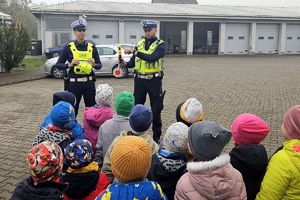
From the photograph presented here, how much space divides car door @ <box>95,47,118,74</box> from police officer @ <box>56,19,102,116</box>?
36.0 ft

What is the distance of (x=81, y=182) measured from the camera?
292cm

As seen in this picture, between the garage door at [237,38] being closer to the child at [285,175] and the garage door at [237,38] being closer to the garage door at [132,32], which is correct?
the garage door at [132,32]

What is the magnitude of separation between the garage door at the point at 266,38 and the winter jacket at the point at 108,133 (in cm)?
3640

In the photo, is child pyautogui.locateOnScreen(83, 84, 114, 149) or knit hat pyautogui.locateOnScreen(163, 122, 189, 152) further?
child pyautogui.locateOnScreen(83, 84, 114, 149)

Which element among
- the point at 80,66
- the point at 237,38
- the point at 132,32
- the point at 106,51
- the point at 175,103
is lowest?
the point at 175,103

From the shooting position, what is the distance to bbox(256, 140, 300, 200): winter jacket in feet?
9.05

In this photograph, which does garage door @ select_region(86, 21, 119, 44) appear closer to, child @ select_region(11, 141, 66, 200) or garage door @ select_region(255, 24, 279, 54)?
garage door @ select_region(255, 24, 279, 54)

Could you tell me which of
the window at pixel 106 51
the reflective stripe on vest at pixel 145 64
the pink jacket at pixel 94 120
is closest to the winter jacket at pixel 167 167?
the pink jacket at pixel 94 120

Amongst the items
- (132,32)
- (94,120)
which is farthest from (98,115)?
(132,32)

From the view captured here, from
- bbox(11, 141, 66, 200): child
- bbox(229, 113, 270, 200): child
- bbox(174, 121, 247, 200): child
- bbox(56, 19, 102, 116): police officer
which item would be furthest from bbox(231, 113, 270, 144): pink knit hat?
bbox(56, 19, 102, 116): police officer

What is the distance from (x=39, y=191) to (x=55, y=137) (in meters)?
1.40

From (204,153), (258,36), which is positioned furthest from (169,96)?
(258,36)

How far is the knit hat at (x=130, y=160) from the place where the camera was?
7.90ft

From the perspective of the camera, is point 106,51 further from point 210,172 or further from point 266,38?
point 266,38
